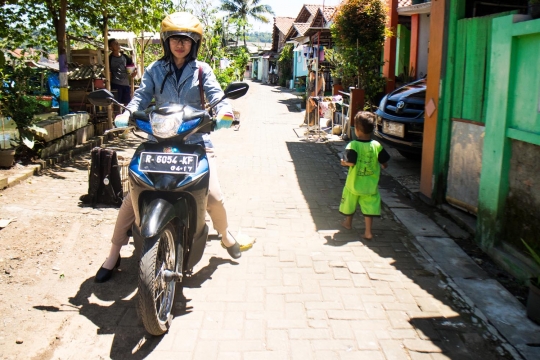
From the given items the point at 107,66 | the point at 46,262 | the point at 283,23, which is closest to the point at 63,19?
the point at 107,66

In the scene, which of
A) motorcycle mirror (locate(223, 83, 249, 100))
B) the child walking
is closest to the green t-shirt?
the child walking

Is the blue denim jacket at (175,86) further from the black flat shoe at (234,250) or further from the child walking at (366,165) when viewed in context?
the child walking at (366,165)

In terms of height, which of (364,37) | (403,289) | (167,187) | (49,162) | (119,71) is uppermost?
(364,37)

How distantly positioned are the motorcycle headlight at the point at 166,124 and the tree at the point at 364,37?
9473 millimetres

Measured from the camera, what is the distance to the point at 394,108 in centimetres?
872

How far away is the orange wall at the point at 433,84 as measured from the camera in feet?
20.0

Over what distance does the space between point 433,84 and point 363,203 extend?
1968 mm

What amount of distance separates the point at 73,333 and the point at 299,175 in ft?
17.7

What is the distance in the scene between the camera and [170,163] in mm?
3387

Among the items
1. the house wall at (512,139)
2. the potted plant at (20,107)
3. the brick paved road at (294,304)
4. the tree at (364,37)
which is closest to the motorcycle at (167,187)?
the brick paved road at (294,304)

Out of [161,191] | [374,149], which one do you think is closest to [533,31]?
[374,149]

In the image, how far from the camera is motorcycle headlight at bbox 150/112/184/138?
11.2 ft

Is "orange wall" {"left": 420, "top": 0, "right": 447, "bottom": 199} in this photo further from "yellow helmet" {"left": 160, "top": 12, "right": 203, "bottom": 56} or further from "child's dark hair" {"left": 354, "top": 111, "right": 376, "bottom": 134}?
"yellow helmet" {"left": 160, "top": 12, "right": 203, "bottom": 56}

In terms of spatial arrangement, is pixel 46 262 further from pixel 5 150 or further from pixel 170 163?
pixel 5 150
